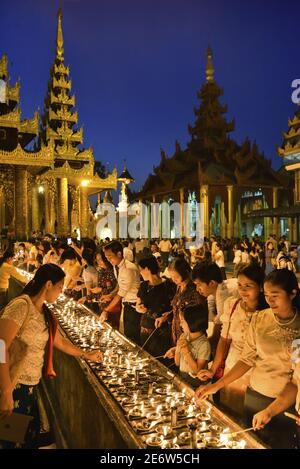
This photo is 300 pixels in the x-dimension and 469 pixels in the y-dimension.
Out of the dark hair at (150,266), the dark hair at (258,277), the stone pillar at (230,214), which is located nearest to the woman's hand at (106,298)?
the dark hair at (150,266)

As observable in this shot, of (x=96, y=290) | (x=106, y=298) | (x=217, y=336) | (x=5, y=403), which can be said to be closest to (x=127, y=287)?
(x=106, y=298)

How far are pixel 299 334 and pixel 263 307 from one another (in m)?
0.60

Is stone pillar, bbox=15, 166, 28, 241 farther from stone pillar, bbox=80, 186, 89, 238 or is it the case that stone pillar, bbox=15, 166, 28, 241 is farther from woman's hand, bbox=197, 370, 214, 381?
woman's hand, bbox=197, 370, 214, 381

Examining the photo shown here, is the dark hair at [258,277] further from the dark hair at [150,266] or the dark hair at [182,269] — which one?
the dark hair at [150,266]

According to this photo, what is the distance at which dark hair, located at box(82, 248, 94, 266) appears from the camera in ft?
23.5

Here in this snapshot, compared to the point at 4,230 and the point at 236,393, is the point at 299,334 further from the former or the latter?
the point at 4,230

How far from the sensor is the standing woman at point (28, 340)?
2.71 metres

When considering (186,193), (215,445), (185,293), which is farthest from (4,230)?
(215,445)

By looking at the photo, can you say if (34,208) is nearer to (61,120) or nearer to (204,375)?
Answer: (61,120)

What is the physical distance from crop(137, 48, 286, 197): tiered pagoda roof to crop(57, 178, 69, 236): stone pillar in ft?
37.0

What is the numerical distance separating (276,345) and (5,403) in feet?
5.54

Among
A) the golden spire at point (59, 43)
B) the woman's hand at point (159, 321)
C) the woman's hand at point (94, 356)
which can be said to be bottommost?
the woman's hand at point (94, 356)

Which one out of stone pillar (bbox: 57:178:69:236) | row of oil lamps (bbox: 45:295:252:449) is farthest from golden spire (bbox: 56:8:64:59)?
row of oil lamps (bbox: 45:295:252:449)
